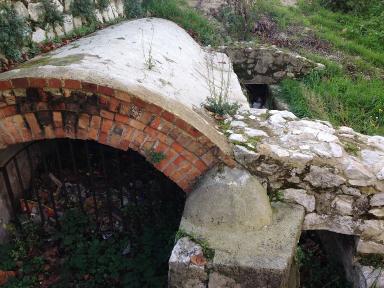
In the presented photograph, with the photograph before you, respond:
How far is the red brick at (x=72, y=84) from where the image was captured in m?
3.10

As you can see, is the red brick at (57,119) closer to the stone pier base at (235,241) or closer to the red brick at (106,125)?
the red brick at (106,125)

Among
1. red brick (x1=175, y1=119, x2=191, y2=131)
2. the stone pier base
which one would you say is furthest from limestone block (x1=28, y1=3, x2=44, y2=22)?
the stone pier base

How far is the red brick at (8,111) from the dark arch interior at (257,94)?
19.0 feet

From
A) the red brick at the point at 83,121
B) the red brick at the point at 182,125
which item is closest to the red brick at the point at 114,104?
the red brick at the point at 83,121

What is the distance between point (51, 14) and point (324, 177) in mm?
4277

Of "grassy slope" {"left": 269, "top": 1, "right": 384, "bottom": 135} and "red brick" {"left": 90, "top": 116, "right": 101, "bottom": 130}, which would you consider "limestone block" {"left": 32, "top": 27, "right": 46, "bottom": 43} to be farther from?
"grassy slope" {"left": 269, "top": 1, "right": 384, "bottom": 135}

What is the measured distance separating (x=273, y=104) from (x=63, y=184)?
434 centimetres

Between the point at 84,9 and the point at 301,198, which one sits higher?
the point at 84,9

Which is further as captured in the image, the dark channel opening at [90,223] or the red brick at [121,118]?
the dark channel opening at [90,223]

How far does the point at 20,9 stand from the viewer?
4.93 metres

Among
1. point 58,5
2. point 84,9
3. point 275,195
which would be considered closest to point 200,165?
point 275,195

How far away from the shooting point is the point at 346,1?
36.8 ft

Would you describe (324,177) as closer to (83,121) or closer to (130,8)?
(83,121)

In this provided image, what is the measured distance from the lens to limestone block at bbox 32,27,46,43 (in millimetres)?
5154
